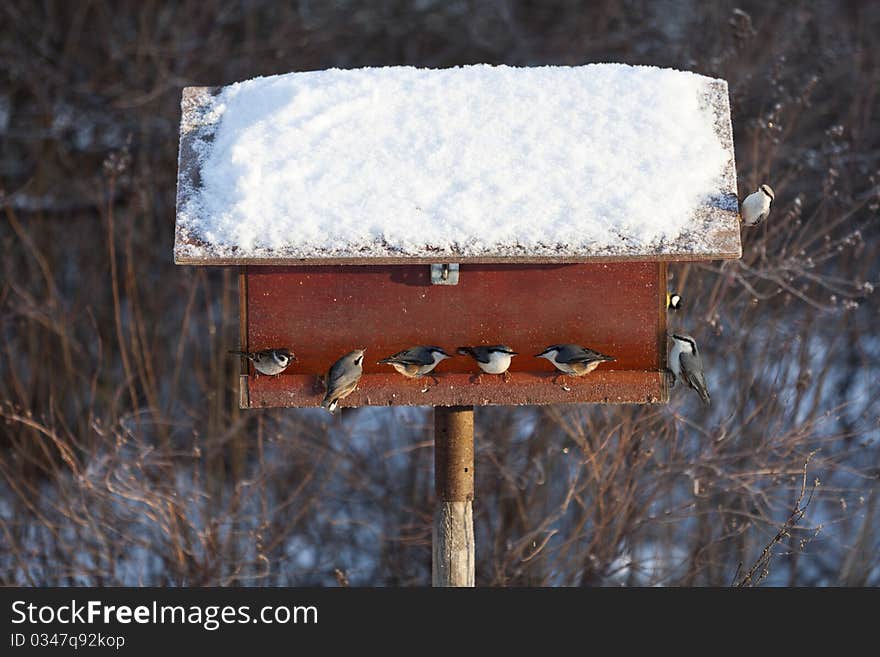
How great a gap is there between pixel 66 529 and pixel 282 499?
3.04 feet

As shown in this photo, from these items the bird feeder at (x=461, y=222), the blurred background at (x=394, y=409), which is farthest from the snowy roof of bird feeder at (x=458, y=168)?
the blurred background at (x=394, y=409)

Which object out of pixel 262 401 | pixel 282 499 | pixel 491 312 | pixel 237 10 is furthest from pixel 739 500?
pixel 237 10

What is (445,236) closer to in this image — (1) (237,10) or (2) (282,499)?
(2) (282,499)

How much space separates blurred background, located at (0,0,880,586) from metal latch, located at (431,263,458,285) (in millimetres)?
1204

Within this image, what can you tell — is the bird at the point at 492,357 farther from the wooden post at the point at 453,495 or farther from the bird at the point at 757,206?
the bird at the point at 757,206

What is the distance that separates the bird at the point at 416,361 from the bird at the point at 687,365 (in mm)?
616

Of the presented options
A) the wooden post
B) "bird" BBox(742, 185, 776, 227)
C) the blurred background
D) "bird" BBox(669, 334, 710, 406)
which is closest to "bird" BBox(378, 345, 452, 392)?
the wooden post

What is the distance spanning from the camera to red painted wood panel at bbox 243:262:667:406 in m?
3.29

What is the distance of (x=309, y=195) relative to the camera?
3.23 metres

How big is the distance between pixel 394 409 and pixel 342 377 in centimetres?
236

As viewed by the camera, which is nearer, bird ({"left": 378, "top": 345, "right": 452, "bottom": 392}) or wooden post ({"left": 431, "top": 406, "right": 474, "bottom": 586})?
bird ({"left": 378, "top": 345, "right": 452, "bottom": 392})

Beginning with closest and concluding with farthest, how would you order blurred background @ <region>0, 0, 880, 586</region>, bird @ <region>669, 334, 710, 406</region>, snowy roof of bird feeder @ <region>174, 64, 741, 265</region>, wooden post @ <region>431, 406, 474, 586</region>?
snowy roof of bird feeder @ <region>174, 64, 741, 265</region>, bird @ <region>669, 334, 710, 406</region>, wooden post @ <region>431, 406, 474, 586</region>, blurred background @ <region>0, 0, 880, 586</region>

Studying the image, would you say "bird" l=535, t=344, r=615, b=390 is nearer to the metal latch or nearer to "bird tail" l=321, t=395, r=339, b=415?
the metal latch

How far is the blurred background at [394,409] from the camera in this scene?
475 cm
